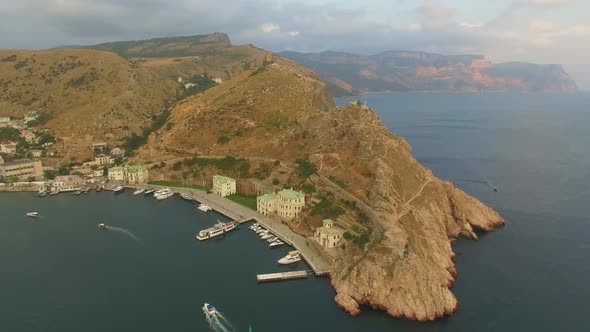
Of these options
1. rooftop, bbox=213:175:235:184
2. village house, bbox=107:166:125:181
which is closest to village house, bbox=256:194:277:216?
rooftop, bbox=213:175:235:184

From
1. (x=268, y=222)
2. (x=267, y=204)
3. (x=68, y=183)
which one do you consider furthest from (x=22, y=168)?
(x=268, y=222)

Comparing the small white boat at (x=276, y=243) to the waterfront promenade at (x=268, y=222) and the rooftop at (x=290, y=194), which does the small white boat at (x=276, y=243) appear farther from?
the rooftop at (x=290, y=194)

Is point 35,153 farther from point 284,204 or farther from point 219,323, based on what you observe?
point 219,323

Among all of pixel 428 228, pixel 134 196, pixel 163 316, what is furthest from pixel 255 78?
pixel 163 316

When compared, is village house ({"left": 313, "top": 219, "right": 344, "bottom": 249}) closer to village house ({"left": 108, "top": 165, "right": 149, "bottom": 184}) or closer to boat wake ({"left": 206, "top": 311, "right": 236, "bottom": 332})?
boat wake ({"left": 206, "top": 311, "right": 236, "bottom": 332})

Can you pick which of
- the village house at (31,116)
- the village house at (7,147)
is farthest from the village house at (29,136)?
the village house at (31,116)

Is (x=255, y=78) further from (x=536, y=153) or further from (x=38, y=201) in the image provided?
(x=536, y=153)
